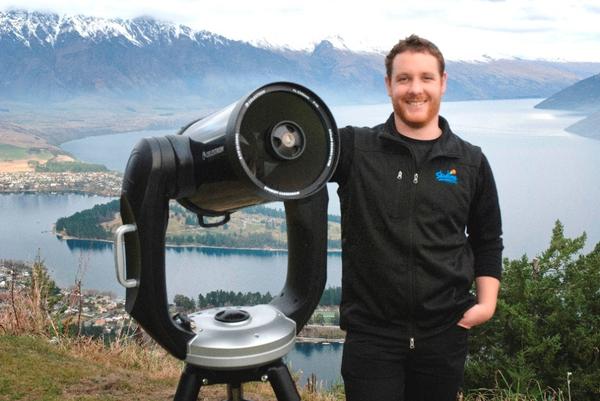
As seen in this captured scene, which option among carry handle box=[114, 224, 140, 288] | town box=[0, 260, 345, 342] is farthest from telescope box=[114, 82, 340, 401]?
town box=[0, 260, 345, 342]

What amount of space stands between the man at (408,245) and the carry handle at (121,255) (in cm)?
62

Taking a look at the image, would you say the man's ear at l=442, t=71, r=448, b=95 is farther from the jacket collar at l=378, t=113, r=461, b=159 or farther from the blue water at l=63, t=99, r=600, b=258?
the blue water at l=63, t=99, r=600, b=258

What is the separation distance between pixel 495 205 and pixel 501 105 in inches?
3244

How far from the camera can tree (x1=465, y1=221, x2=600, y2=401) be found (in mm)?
4591

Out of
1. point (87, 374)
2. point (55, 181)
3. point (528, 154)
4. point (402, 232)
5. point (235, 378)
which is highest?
point (528, 154)

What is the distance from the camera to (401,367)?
1.81 metres

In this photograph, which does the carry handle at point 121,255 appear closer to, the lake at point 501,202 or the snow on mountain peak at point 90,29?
the lake at point 501,202

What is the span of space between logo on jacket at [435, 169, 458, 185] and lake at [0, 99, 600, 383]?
2.59 meters

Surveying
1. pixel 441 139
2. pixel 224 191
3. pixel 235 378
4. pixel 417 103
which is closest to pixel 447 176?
pixel 441 139

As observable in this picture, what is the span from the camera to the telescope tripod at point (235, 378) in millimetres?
1581

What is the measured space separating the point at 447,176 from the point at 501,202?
27.7 ft

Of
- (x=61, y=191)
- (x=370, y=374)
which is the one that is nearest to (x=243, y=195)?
(x=370, y=374)

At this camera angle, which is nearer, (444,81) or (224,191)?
(224,191)

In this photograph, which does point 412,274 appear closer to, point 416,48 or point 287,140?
point 287,140
